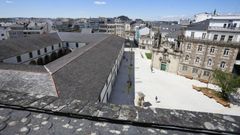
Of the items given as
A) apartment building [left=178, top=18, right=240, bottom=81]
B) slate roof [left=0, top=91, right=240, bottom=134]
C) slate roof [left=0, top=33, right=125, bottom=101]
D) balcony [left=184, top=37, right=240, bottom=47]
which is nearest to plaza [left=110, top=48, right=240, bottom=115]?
apartment building [left=178, top=18, right=240, bottom=81]

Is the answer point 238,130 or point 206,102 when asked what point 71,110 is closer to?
point 238,130

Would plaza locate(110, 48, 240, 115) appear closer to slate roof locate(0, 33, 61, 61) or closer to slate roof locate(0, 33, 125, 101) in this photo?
slate roof locate(0, 33, 125, 101)

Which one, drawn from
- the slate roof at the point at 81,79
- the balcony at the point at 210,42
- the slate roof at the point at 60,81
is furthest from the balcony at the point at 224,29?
the slate roof at the point at 60,81

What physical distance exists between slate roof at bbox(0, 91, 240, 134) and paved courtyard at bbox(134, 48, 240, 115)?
15671 millimetres

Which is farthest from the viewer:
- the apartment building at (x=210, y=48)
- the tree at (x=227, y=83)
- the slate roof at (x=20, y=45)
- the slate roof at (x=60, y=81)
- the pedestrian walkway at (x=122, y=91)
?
the slate roof at (x=20, y=45)

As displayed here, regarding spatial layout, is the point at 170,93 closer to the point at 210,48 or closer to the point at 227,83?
the point at 227,83

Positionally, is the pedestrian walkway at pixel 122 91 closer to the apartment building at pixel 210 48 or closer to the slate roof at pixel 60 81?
the slate roof at pixel 60 81

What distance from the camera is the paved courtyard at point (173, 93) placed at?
18125mm

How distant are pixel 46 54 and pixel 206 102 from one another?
33.9 metres

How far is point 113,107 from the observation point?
3387 millimetres

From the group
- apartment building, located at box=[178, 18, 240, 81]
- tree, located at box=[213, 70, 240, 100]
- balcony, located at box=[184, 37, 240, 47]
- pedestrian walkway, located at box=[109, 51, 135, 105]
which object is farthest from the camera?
apartment building, located at box=[178, 18, 240, 81]

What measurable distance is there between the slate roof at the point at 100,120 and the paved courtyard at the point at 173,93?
51.4 ft

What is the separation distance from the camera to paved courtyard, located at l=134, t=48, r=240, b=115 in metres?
18.1

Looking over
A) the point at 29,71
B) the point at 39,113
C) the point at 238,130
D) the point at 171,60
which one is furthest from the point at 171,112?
the point at 171,60
